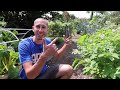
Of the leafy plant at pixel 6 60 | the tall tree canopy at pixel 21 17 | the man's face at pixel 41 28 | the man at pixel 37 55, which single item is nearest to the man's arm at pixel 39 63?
the man at pixel 37 55

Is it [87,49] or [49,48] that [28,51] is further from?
[87,49]

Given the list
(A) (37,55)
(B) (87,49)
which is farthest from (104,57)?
(A) (37,55)

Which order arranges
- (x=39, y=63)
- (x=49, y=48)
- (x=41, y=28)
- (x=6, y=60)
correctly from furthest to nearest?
(x=6, y=60)
(x=41, y=28)
(x=39, y=63)
(x=49, y=48)

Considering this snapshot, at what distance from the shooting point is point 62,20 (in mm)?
3094

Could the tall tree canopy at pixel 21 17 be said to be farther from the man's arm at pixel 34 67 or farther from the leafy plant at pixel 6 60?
the man's arm at pixel 34 67

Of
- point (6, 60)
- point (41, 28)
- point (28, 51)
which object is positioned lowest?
point (6, 60)

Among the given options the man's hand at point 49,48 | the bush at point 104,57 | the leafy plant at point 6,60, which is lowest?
the leafy plant at point 6,60

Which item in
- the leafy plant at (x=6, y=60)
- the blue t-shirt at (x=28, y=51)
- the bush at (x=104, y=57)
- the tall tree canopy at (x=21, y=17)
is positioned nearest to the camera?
the blue t-shirt at (x=28, y=51)

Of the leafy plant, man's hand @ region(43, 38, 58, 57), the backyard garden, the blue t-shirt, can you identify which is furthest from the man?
the leafy plant

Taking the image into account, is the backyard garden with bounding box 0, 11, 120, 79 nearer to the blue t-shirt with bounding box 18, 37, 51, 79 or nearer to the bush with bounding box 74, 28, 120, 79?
the bush with bounding box 74, 28, 120, 79
